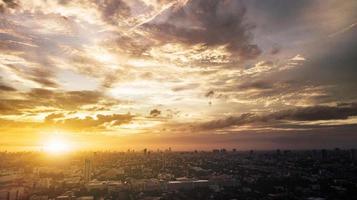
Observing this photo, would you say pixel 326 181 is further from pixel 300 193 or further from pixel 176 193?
pixel 176 193

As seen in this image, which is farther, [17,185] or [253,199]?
[17,185]

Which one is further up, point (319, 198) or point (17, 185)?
point (17, 185)

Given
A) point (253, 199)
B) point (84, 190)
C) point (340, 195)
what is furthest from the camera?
point (84, 190)

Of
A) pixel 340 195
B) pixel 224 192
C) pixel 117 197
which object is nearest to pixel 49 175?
pixel 117 197

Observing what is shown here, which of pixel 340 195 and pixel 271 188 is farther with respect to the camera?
pixel 271 188

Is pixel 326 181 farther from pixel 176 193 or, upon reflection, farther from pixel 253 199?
pixel 176 193

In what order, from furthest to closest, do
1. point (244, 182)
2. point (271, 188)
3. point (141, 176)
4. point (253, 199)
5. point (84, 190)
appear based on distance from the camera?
point (141, 176), point (244, 182), point (271, 188), point (84, 190), point (253, 199)

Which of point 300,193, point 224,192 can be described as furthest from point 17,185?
point 300,193

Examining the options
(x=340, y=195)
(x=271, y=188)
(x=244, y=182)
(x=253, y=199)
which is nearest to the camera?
(x=253, y=199)

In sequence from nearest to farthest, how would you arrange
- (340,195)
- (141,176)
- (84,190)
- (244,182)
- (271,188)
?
(340,195) < (84,190) < (271,188) < (244,182) < (141,176)
